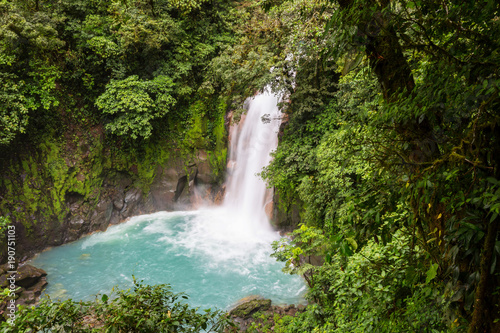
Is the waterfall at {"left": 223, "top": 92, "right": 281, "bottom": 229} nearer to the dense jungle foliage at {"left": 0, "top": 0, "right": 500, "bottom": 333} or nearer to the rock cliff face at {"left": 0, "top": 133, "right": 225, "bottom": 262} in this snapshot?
the rock cliff face at {"left": 0, "top": 133, "right": 225, "bottom": 262}

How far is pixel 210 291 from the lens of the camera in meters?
8.01

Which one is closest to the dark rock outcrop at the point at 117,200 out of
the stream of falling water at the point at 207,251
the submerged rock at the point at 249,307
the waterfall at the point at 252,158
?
the stream of falling water at the point at 207,251

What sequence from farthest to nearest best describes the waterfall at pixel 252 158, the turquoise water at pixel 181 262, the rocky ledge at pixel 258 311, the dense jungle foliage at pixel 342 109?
the waterfall at pixel 252 158
the turquoise water at pixel 181 262
the rocky ledge at pixel 258 311
the dense jungle foliage at pixel 342 109

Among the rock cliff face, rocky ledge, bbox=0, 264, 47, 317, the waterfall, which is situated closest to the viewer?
rocky ledge, bbox=0, 264, 47, 317

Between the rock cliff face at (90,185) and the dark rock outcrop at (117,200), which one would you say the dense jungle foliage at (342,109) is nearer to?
the rock cliff face at (90,185)

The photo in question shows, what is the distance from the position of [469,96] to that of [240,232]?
10.0m

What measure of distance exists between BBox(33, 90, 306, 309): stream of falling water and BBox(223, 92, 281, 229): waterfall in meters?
0.04

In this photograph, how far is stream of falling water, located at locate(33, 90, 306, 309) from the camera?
26.8 ft

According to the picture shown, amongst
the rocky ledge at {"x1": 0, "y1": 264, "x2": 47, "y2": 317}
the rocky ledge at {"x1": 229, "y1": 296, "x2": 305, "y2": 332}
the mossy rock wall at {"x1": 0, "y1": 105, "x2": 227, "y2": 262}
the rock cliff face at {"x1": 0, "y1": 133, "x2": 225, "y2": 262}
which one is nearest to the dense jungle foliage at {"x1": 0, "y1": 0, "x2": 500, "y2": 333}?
the rocky ledge at {"x1": 229, "y1": 296, "x2": 305, "y2": 332}

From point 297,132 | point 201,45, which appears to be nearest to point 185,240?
point 297,132

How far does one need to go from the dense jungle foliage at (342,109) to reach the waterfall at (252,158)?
152cm

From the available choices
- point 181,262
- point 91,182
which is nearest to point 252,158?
point 181,262

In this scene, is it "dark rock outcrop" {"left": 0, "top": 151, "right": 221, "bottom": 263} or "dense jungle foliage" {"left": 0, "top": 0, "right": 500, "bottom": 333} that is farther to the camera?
"dark rock outcrop" {"left": 0, "top": 151, "right": 221, "bottom": 263}

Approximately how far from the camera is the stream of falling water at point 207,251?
26.8 ft
